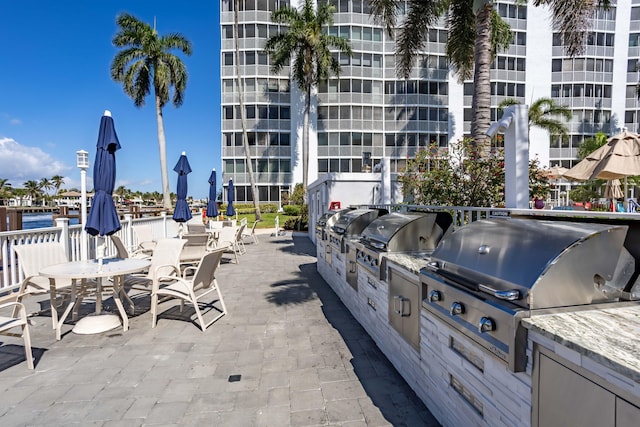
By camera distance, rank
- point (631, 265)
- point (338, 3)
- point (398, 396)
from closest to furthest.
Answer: point (631, 265) < point (398, 396) < point (338, 3)

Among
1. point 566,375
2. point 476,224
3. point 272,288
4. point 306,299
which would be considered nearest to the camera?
point 566,375

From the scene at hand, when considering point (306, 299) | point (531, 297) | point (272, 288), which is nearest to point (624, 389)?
point (531, 297)

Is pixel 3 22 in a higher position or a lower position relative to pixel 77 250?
higher

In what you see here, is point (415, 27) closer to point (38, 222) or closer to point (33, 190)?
point (38, 222)

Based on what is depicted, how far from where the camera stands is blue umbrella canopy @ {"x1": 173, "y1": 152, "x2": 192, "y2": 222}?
9.48 metres

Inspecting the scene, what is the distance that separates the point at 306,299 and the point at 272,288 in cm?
104

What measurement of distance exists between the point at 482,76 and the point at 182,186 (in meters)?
8.34

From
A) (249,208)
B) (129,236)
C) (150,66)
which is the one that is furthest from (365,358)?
(249,208)

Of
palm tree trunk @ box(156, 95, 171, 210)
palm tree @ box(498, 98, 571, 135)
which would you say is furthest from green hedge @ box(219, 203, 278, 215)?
palm tree @ box(498, 98, 571, 135)

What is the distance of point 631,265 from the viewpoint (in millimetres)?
1782

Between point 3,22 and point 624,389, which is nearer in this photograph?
point 624,389

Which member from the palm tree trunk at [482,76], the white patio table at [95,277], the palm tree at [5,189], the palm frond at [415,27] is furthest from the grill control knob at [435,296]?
the palm tree at [5,189]

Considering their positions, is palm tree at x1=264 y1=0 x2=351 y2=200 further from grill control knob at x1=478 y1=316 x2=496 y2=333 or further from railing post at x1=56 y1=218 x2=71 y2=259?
grill control knob at x1=478 y1=316 x2=496 y2=333

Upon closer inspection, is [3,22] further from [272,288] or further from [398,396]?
[398,396]
